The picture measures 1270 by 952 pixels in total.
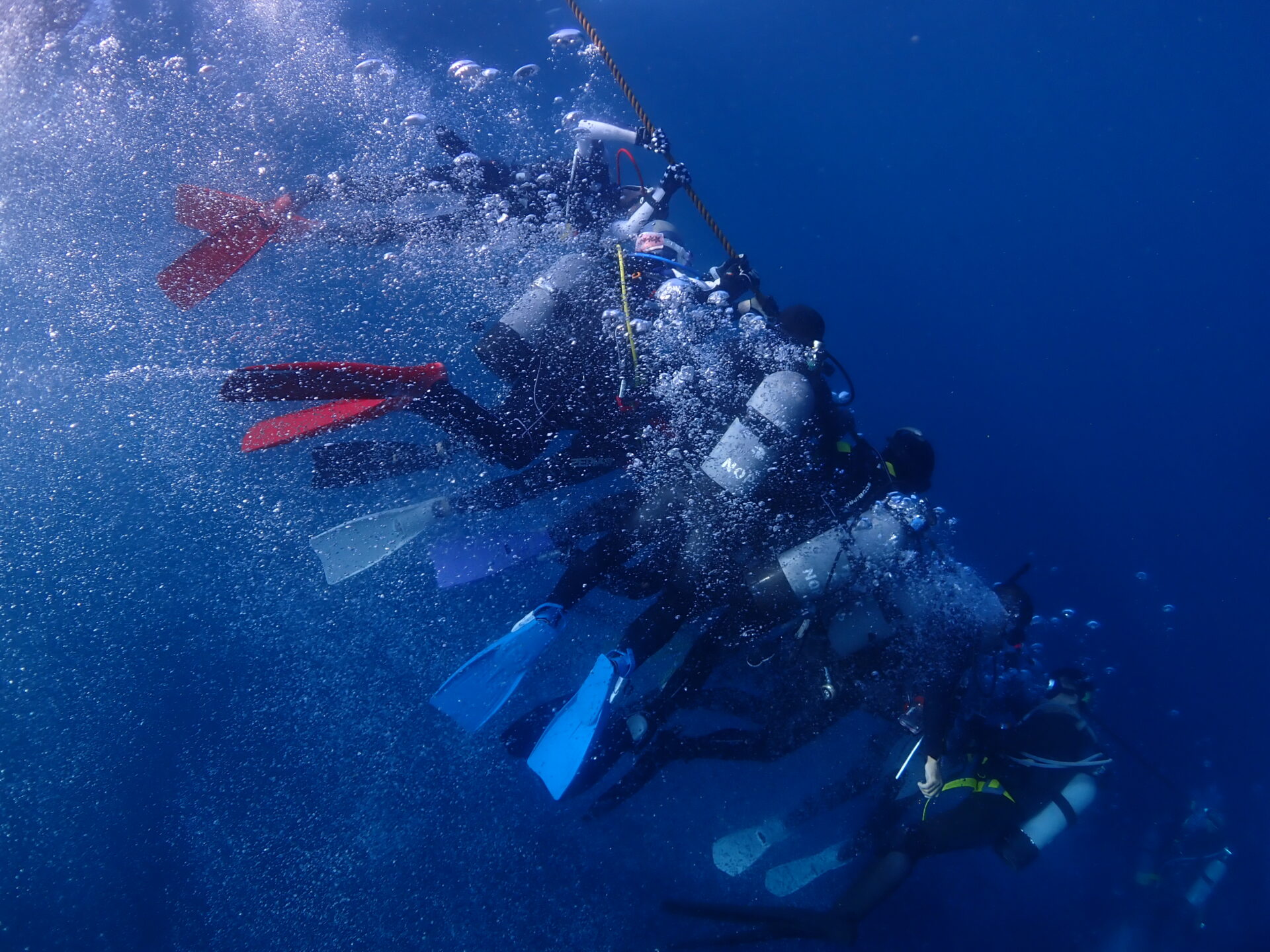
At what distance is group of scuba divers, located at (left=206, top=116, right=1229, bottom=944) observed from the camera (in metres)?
3.78

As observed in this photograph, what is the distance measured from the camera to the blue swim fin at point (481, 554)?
4723 millimetres

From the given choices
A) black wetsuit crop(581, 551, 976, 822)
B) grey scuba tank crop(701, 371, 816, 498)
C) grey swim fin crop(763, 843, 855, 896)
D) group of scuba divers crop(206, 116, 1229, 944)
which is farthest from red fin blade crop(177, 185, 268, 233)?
grey swim fin crop(763, 843, 855, 896)

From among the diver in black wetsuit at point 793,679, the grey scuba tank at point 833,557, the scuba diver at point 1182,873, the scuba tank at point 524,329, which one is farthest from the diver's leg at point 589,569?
the scuba diver at point 1182,873

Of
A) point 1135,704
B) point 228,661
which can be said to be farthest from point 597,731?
point 1135,704

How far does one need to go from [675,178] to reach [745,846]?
19.4ft

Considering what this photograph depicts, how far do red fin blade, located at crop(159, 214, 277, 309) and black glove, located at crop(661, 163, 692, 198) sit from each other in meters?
4.18

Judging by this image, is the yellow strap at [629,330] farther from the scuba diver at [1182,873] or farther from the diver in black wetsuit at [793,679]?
the scuba diver at [1182,873]

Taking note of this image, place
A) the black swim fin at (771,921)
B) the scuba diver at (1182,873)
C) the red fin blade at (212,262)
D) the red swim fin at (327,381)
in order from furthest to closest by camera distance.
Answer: the scuba diver at (1182,873) → the red fin blade at (212,262) → the black swim fin at (771,921) → the red swim fin at (327,381)

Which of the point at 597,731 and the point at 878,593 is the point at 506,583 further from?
the point at 878,593

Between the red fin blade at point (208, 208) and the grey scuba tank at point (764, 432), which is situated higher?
the grey scuba tank at point (764, 432)

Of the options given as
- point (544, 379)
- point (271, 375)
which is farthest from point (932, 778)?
point (271, 375)

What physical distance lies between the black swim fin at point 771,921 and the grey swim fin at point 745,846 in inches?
13.1

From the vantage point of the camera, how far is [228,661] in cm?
637

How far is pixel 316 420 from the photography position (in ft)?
14.0
